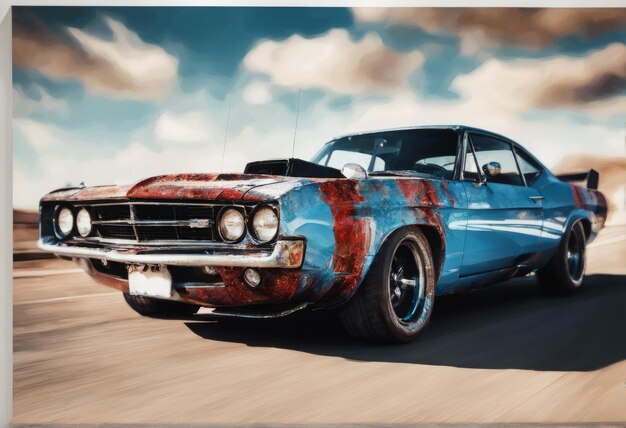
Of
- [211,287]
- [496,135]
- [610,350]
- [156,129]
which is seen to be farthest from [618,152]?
[156,129]

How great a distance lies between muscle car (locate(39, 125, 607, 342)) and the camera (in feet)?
8.55

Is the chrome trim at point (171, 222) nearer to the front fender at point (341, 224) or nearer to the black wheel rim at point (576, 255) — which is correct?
the front fender at point (341, 224)

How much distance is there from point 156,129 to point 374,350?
6.80ft

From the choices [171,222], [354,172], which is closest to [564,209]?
[354,172]

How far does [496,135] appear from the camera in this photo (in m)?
4.00

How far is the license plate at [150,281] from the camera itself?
9.12ft

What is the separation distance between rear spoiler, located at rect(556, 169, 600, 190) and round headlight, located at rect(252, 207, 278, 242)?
2733 mm

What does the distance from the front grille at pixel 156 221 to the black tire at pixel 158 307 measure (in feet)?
2.38

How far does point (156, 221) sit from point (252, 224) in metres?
0.60

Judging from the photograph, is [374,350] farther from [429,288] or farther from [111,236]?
[111,236]

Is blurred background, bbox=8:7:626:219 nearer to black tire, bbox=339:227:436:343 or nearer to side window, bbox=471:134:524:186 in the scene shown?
side window, bbox=471:134:524:186

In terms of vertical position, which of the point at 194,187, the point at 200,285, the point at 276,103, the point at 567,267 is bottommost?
the point at 200,285

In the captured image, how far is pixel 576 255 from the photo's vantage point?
189 inches

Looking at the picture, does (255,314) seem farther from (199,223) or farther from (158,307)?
(158,307)
